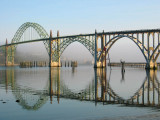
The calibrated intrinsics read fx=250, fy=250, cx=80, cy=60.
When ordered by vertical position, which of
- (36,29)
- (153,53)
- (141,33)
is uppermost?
(36,29)

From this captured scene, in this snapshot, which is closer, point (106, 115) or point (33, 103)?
point (106, 115)

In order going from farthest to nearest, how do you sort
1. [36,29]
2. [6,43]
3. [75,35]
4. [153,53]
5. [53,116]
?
[6,43]
[36,29]
[75,35]
[153,53]
[53,116]

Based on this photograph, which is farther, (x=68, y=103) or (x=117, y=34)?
(x=117, y=34)

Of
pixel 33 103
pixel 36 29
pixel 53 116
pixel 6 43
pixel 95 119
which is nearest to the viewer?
pixel 95 119

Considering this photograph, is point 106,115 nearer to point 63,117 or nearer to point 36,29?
point 63,117

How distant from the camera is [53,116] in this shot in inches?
515

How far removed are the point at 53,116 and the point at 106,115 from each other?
2782mm

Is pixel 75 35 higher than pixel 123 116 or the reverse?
higher

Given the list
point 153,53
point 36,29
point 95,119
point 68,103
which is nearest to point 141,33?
point 153,53

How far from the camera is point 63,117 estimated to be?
12922 mm

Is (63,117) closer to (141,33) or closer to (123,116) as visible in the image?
(123,116)

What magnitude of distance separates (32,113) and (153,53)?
55.6 metres

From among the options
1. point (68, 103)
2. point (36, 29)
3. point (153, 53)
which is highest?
point (36, 29)

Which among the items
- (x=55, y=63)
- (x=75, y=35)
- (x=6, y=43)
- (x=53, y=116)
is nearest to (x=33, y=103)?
(x=53, y=116)
